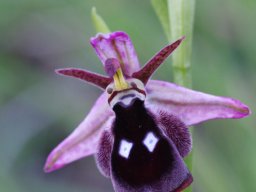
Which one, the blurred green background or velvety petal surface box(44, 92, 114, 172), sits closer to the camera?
velvety petal surface box(44, 92, 114, 172)

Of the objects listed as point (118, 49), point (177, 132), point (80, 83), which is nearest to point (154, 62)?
point (118, 49)

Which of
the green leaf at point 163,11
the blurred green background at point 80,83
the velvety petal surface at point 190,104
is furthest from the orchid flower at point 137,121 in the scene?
the blurred green background at point 80,83

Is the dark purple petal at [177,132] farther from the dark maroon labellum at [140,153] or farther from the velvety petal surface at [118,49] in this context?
the velvety petal surface at [118,49]

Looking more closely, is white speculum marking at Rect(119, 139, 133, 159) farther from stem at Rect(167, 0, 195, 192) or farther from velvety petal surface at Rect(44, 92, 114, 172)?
stem at Rect(167, 0, 195, 192)

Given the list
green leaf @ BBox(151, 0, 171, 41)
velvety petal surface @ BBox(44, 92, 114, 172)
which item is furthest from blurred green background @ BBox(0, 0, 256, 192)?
velvety petal surface @ BBox(44, 92, 114, 172)

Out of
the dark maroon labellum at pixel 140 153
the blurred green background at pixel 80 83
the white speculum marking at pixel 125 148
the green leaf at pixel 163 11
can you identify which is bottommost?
the blurred green background at pixel 80 83

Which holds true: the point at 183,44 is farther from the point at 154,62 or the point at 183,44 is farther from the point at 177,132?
the point at 177,132
